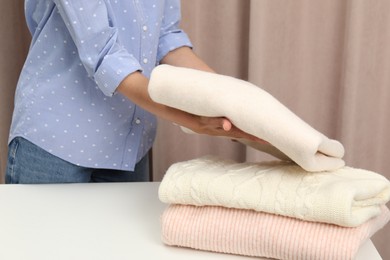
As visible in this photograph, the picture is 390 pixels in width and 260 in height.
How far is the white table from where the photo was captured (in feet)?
2.37

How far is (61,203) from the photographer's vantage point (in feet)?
2.84

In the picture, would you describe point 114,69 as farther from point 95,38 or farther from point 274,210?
point 274,210

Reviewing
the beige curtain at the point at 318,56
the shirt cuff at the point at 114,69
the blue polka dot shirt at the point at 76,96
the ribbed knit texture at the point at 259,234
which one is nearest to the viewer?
the ribbed knit texture at the point at 259,234

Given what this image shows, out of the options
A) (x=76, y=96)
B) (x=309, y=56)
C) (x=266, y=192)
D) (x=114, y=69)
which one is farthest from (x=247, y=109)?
(x=309, y=56)

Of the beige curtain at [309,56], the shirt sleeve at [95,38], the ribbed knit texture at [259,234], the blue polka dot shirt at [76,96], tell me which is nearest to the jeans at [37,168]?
the blue polka dot shirt at [76,96]

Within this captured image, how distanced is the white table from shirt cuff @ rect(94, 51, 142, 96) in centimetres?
18

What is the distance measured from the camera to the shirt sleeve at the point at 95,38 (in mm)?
838

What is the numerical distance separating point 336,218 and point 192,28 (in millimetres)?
882

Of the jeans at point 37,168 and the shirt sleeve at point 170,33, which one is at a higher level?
the shirt sleeve at point 170,33

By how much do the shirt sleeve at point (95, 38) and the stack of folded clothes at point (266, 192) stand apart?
0.14 metres

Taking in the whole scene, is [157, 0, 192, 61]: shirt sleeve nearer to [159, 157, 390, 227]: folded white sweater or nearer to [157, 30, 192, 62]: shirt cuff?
[157, 30, 192, 62]: shirt cuff

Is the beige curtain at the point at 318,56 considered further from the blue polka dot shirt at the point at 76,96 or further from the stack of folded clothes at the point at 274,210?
the stack of folded clothes at the point at 274,210

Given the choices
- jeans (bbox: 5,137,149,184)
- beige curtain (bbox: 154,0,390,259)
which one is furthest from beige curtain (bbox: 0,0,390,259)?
jeans (bbox: 5,137,149,184)

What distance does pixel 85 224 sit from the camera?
795 millimetres
